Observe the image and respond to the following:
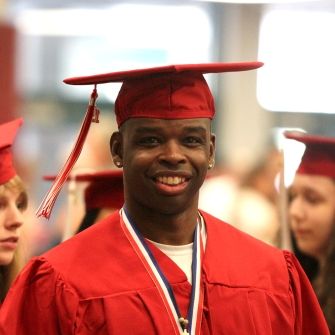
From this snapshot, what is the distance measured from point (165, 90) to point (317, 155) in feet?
3.71

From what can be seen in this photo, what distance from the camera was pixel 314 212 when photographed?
3904mm

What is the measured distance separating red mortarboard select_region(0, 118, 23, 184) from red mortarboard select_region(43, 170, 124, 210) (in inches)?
9.8

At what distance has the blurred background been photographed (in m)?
8.50

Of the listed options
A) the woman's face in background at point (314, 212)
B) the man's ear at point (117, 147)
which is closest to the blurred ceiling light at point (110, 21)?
the woman's face in background at point (314, 212)

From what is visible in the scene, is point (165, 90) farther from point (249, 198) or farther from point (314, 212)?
point (249, 198)

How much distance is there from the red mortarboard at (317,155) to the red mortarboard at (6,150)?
0.95m

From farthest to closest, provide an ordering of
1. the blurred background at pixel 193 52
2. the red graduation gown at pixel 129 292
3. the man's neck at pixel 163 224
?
1. the blurred background at pixel 193 52
2. the man's neck at pixel 163 224
3. the red graduation gown at pixel 129 292

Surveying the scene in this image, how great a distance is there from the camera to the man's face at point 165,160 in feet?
9.13

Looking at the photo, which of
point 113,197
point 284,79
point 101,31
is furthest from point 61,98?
point 113,197

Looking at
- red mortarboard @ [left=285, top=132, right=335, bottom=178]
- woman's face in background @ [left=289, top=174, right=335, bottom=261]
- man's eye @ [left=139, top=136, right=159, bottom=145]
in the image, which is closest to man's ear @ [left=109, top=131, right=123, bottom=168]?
man's eye @ [left=139, top=136, right=159, bottom=145]

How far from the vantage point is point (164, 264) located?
9.36 feet

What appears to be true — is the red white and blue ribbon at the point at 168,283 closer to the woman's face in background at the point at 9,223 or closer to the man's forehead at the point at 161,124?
the man's forehead at the point at 161,124

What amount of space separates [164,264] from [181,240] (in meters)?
0.09

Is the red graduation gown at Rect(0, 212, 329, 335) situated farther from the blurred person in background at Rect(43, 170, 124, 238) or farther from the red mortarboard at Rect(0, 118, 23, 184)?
the blurred person in background at Rect(43, 170, 124, 238)
